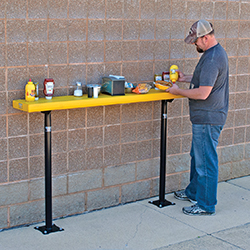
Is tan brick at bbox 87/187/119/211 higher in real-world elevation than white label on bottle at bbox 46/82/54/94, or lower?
lower

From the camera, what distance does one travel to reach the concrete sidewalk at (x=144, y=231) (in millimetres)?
4180

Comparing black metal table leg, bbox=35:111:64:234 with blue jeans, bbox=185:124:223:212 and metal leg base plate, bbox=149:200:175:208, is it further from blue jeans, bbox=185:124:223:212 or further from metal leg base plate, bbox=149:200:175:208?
blue jeans, bbox=185:124:223:212

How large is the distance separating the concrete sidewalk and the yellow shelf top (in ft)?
4.02

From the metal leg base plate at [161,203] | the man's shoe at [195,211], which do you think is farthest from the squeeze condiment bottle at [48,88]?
the man's shoe at [195,211]

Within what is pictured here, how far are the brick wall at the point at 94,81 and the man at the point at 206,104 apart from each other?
0.51 m

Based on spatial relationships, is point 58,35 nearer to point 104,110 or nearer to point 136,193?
point 104,110

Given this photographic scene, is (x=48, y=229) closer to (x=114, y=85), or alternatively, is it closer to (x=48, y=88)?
(x=48, y=88)

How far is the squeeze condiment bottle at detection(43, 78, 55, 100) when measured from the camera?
4.25 meters

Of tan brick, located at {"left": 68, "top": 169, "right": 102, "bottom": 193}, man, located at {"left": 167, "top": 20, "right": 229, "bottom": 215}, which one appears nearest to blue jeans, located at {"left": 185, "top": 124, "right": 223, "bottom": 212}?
man, located at {"left": 167, "top": 20, "right": 229, "bottom": 215}

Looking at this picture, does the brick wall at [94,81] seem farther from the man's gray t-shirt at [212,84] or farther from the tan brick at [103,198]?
the man's gray t-shirt at [212,84]

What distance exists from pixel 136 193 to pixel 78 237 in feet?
3.91

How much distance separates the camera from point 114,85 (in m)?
4.54

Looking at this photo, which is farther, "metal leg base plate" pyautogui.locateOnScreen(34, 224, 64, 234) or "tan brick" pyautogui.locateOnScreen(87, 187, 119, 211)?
"tan brick" pyautogui.locateOnScreen(87, 187, 119, 211)

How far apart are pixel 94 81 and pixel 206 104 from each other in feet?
3.96
